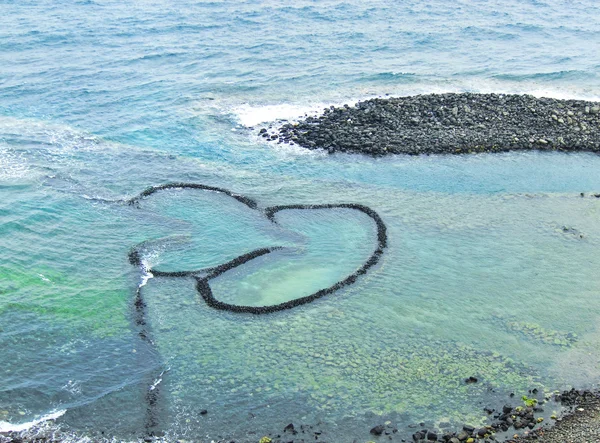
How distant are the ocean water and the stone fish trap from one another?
1.44 ft

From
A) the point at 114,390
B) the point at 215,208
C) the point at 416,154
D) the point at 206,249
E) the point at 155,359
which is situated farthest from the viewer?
the point at 416,154

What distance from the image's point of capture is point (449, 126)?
49875 mm

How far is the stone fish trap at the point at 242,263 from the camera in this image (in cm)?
3122

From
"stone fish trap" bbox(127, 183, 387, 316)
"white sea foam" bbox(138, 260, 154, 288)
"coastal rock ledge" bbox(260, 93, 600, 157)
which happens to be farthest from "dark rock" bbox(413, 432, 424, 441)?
"coastal rock ledge" bbox(260, 93, 600, 157)

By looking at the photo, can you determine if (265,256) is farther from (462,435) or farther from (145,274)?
(462,435)

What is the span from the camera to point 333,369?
90.1 ft

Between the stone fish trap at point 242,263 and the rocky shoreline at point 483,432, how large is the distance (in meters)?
7.57

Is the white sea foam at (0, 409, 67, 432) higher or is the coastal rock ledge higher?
the coastal rock ledge

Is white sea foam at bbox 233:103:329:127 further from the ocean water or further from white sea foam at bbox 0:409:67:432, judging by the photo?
white sea foam at bbox 0:409:67:432

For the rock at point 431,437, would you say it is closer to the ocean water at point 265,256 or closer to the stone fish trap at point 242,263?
the ocean water at point 265,256

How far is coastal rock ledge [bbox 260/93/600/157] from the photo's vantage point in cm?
4762

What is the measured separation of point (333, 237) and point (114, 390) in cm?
1601

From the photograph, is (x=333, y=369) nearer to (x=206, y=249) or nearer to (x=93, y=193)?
(x=206, y=249)

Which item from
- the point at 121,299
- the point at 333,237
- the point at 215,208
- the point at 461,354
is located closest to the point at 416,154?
the point at 333,237
